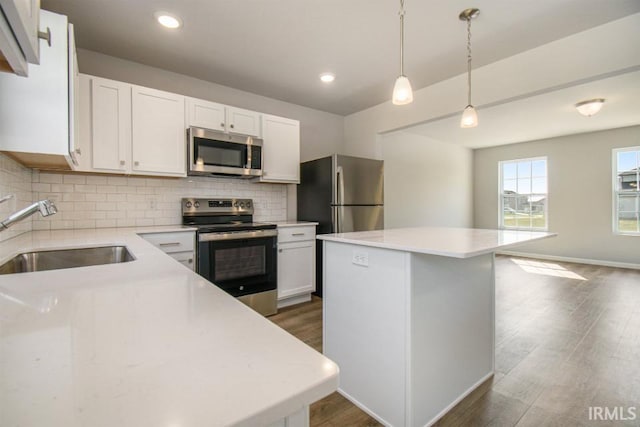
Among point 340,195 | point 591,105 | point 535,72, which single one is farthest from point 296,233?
point 591,105

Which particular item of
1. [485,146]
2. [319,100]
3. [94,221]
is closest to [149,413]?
[94,221]

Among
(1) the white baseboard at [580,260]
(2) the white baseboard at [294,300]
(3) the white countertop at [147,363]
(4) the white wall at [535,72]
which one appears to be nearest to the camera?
(3) the white countertop at [147,363]

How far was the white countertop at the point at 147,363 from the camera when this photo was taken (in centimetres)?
33

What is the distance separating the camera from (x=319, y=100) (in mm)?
3865

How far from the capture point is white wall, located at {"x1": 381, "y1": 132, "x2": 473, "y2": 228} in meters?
A: 4.77

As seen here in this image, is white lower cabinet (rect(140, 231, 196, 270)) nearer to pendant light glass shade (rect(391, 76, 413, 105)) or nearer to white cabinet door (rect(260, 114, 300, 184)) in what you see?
white cabinet door (rect(260, 114, 300, 184))

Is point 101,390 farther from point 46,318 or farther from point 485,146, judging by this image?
point 485,146

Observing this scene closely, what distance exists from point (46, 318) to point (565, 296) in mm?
4633

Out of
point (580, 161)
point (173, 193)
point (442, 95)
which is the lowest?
point (173, 193)

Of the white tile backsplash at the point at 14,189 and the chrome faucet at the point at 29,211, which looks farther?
the white tile backsplash at the point at 14,189

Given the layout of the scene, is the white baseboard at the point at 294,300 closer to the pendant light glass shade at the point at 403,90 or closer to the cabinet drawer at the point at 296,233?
the cabinet drawer at the point at 296,233

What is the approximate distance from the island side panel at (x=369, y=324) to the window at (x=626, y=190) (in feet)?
20.3

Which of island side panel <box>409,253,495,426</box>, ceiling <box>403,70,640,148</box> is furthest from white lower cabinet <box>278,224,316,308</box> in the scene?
ceiling <box>403,70,640,148</box>

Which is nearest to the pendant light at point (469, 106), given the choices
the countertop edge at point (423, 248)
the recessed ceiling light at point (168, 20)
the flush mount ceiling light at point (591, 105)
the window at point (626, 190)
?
the countertop edge at point (423, 248)
